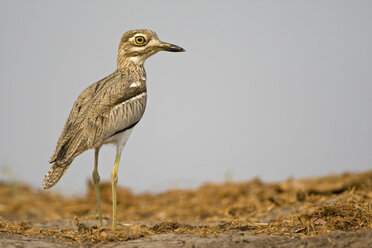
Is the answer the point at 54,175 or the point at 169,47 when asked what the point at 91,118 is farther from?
the point at 169,47

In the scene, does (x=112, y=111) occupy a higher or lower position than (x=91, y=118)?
higher

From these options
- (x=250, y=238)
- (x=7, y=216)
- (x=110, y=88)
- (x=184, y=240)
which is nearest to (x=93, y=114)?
(x=110, y=88)

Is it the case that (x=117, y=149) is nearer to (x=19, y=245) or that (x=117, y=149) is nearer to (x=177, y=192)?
(x=19, y=245)

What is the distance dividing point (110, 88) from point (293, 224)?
10.9 feet

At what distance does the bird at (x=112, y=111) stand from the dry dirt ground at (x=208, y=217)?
2.87ft

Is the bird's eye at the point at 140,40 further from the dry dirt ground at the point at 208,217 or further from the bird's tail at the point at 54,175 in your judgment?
the dry dirt ground at the point at 208,217

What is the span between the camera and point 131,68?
27.6 feet

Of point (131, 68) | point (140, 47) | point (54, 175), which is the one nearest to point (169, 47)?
point (140, 47)

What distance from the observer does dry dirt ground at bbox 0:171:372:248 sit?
5973mm

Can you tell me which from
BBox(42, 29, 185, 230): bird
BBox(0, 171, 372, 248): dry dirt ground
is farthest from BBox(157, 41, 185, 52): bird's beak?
BBox(0, 171, 372, 248): dry dirt ground

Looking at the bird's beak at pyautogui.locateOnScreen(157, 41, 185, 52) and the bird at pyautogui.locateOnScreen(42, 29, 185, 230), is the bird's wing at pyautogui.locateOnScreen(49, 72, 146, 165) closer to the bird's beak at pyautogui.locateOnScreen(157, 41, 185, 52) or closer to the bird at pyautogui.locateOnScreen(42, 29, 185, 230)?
the bird at pyautogui.locateOnScreen(42, 29, 185, 230)

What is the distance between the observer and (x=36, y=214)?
12.8 meters

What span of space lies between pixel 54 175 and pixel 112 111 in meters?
1.26

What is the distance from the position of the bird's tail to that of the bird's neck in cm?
204
